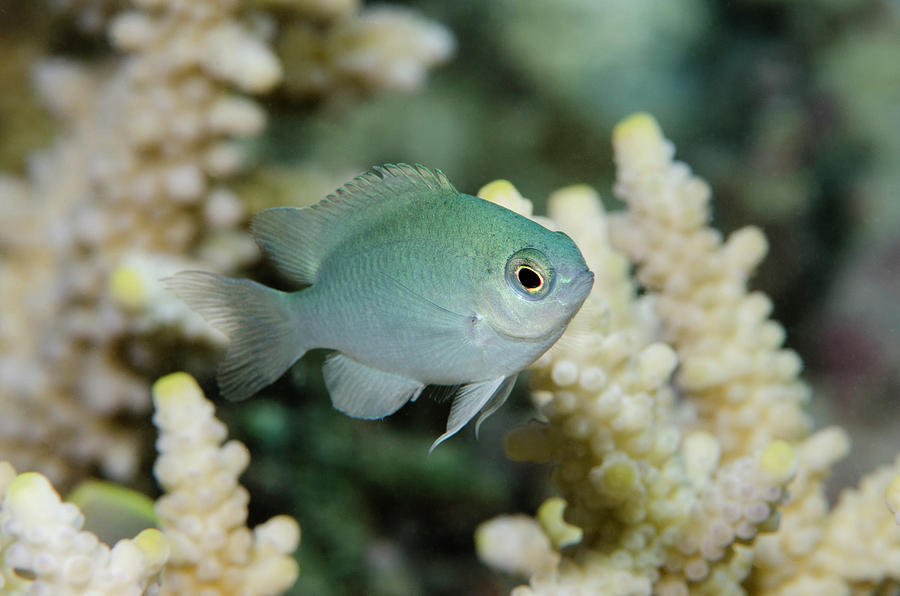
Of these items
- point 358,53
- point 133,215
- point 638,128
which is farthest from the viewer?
point 358,53

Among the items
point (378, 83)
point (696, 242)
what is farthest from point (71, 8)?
point (696, 242)

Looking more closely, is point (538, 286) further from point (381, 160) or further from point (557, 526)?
point (381, 160)

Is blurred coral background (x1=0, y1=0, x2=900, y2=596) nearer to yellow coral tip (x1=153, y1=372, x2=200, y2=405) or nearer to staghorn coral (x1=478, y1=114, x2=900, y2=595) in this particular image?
yellow coral tip (x1=153, y1=372, x2=200, y2=405)

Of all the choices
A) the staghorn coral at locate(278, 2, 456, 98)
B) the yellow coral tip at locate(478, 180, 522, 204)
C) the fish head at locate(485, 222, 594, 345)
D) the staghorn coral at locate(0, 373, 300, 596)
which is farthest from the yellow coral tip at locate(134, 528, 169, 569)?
the staghorn coral at locate(278, 2, 456, 98)

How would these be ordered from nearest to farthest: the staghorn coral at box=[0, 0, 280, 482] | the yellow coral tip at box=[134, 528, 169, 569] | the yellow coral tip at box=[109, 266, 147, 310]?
the yellow coral tip at box=[134, 528, 169, 569]
the yellow coral tip at box=[109, 266, 147, 310]
the staghorn coral at box=[0, 0, 280, 482]

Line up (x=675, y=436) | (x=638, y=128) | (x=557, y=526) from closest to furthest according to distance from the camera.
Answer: (x=675, y=436)
(x=638, y=128)
(x=557, y=526)

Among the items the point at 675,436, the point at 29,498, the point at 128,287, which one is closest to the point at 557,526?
the point at 675,436
